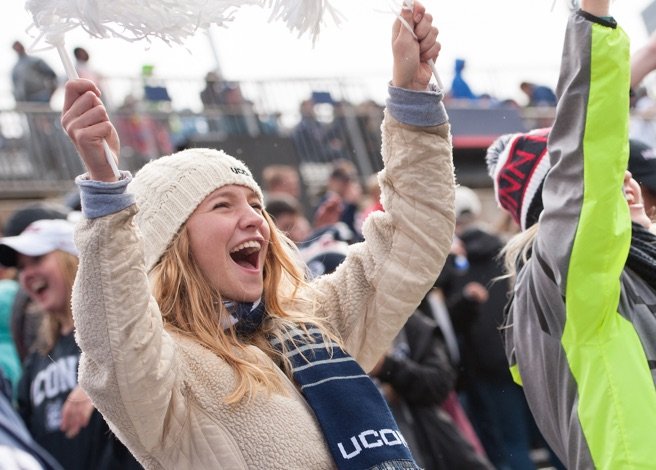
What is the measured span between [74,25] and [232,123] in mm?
10165

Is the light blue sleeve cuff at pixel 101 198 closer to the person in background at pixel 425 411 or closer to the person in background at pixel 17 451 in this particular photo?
the person in background at pixel 17 451

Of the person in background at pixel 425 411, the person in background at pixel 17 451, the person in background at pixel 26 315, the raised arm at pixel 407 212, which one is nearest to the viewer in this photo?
the person in background at pixel 17 451

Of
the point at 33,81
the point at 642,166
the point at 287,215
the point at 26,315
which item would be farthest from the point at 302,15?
the point at 33,81

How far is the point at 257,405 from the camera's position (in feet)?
8.34

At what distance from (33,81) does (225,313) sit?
954cm

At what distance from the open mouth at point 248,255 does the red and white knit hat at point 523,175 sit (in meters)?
0.85

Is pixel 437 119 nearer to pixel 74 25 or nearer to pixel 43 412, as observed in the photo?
pixel 74 25

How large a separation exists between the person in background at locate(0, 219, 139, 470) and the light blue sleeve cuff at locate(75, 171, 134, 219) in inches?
70.5

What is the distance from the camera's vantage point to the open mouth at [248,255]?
285 centimetres

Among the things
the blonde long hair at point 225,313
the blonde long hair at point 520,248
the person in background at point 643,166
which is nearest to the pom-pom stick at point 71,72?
the blonde long hair at point 225,313

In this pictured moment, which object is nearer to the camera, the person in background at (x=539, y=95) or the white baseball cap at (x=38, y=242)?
the white baseball cap at (x=38, y=242)

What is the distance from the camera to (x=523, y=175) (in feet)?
10.7

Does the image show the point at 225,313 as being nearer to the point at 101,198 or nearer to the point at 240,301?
the point at 240,301

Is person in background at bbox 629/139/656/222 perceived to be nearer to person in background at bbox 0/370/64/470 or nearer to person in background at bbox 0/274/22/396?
person in background at bbox 0/370/64/470
